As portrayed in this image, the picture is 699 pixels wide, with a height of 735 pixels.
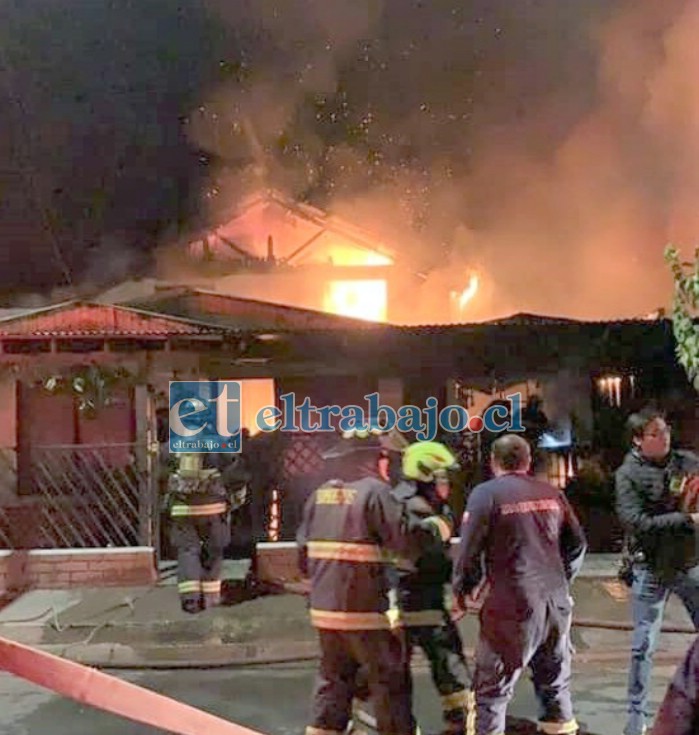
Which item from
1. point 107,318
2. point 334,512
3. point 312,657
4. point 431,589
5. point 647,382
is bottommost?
point 312,657

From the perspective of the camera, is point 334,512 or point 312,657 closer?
point 334,512

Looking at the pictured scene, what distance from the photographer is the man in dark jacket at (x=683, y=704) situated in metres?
2.04

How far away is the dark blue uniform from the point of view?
4.45m

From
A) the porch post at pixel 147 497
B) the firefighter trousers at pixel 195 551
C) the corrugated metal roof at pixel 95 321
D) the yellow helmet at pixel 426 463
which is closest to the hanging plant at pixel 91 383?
the corrugated metal roof at pixel 95 321

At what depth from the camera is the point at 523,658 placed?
174 inches

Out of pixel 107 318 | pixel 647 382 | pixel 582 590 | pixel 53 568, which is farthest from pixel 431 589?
pixel 647 382

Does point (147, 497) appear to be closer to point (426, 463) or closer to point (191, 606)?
point (191, 606)

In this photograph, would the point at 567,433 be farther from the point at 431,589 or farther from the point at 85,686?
the point at 85,686

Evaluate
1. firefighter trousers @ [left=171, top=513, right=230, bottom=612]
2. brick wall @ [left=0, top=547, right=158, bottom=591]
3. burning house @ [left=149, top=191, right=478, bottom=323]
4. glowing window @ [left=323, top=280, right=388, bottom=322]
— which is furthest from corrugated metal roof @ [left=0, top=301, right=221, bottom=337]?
glowing window @ [left=323, top=280, right=388, bottom=322]

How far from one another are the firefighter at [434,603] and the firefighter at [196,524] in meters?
3.30

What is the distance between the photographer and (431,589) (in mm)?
5023

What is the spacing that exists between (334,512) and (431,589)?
0.82 m

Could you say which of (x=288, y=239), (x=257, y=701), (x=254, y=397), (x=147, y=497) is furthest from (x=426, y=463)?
(x=288, y=239)

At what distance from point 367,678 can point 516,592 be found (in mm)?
814
